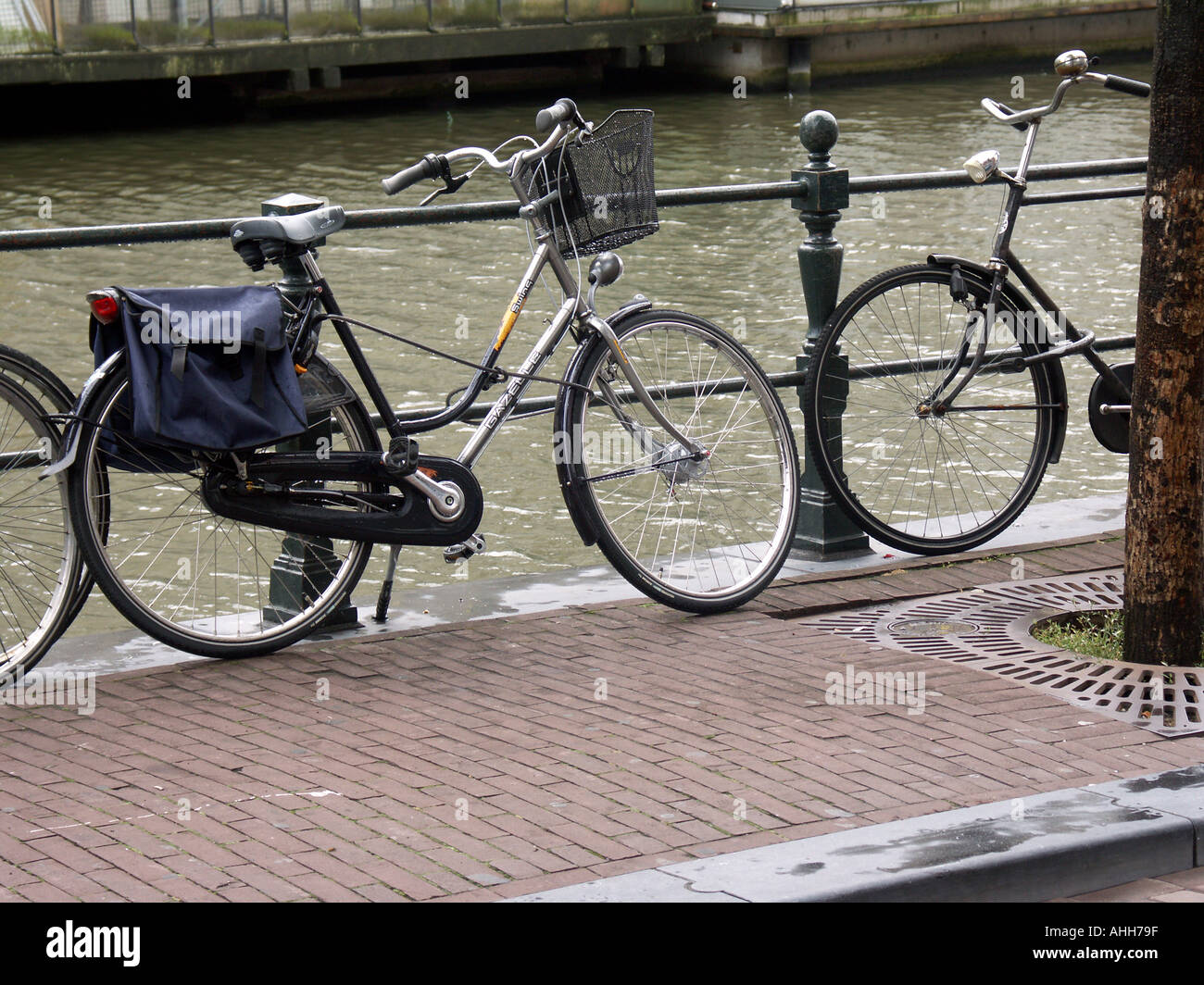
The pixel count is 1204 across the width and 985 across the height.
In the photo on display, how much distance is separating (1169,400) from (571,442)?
63.8 inches

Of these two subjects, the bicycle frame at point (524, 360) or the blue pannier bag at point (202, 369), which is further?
the bicycle frame at point (524, 360)

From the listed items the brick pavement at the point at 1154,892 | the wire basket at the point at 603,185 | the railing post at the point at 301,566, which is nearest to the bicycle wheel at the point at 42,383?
the railing post at the point at 301,566

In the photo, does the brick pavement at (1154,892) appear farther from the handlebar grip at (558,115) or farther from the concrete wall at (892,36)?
the concrete wall at (892,36)

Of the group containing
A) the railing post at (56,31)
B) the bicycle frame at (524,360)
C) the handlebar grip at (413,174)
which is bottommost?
the bicycle frame at (524,360)

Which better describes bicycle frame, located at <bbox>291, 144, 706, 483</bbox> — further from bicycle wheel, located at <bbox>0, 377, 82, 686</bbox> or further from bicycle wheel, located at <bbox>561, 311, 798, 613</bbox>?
bicycle wheel, located at <bbox>0, 377, 82, 686</bbox>

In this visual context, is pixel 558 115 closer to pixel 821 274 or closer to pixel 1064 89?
pixel 821 274

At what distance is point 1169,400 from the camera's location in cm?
503

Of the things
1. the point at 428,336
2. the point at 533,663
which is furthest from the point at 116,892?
the point at 428,336

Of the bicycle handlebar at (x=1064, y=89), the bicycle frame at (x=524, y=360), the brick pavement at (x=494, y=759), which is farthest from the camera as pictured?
the bicycle handlebar at (x=1064, y=89)

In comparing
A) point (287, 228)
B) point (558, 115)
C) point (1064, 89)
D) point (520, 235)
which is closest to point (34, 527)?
point (287, 228)

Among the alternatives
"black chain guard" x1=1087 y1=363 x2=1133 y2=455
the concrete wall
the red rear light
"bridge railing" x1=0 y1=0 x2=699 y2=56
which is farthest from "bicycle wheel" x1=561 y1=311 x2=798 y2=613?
Result: the concrete wall

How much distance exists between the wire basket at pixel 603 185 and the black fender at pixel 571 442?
22 cm

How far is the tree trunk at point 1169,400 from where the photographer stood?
195 inches
